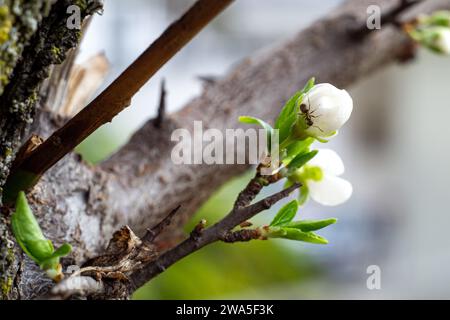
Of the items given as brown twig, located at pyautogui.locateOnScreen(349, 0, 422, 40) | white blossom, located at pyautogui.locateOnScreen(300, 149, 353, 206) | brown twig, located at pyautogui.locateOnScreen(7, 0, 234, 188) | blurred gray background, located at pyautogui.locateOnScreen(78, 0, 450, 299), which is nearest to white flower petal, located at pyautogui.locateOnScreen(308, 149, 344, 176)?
white blossom, located at pyautogui.locateOnScreen(300, 149, 353, 206)

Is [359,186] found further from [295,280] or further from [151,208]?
[151,208]

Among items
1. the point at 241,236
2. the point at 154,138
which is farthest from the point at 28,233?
the point at 154,138

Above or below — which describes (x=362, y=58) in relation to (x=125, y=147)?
above

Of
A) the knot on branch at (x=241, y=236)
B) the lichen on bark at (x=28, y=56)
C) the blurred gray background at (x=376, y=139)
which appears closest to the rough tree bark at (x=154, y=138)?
the lichen on bark at (x=28, y=56)

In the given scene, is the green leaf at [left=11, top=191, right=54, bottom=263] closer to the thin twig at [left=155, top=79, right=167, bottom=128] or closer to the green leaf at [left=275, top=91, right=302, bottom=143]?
the green leaf at [left=275, top=91, right=302, bottom=143]

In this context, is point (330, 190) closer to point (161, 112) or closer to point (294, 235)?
point (294, 235)

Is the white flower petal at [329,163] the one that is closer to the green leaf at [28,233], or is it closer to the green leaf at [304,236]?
the green leaf at [304,236]

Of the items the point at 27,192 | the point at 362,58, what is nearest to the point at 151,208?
the point at 27,192
